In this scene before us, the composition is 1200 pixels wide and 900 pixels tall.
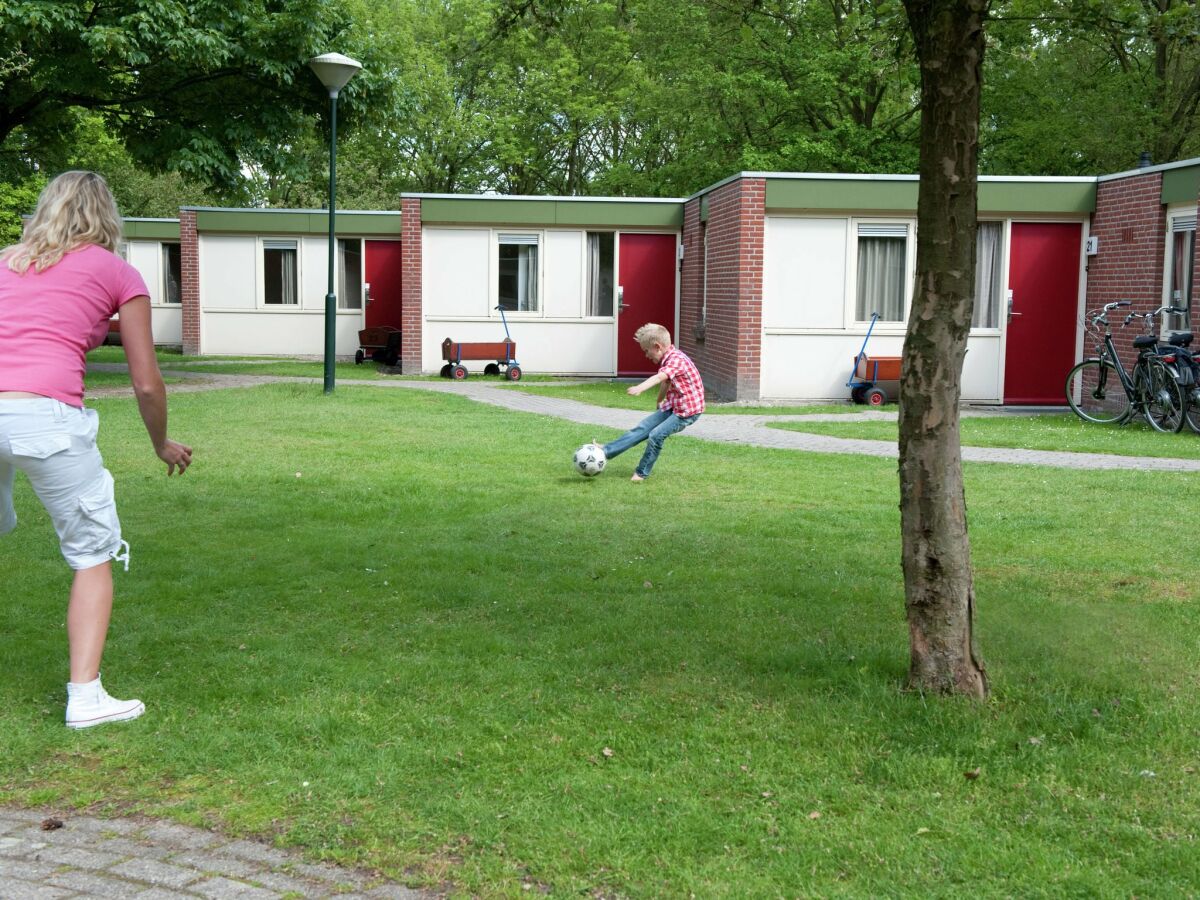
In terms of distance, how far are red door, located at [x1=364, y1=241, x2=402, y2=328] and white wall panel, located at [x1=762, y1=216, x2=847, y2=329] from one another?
12477 mm

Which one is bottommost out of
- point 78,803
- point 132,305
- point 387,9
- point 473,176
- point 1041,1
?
point 78,803

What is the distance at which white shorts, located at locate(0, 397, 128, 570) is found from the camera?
13.9 feet

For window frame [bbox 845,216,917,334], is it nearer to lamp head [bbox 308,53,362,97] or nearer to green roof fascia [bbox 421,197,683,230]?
green roof fascia [bbox 421,197,683,230]

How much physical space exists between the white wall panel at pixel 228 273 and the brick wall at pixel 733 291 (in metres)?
12.1

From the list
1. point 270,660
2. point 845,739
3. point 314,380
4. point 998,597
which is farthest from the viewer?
point 314,380

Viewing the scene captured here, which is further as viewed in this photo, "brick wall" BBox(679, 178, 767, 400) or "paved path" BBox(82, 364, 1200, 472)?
"brick wall" BBox(679, 178, 767, 400)

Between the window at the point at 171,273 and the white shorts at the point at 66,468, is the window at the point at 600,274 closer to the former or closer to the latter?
the window at the point at 171,273

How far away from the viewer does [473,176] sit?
46.2 meters

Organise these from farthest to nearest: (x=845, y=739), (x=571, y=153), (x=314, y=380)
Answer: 1. (x=571, y=153)
2. (x=314, y=380)
3. (x=845, y=739)

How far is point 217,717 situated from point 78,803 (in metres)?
0.74

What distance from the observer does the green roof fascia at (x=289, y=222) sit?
2845cm

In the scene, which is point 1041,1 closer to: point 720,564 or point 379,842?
point 720,564

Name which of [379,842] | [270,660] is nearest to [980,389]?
[270,660]

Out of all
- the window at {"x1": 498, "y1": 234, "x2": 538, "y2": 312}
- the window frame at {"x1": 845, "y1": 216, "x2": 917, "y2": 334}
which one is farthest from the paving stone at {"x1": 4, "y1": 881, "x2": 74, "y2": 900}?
the window at {"x1": 498, "y1": 234, "x2": 538, "y2": 312}
